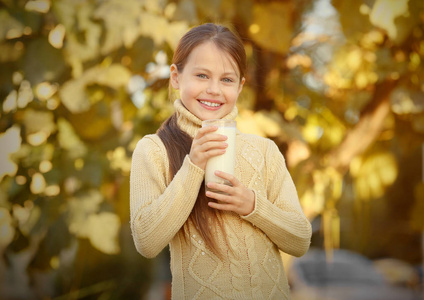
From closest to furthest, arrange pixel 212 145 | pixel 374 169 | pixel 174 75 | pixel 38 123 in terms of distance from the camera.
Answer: pixel 212 145
pixel 174 75
pixel 38 123
pixel 374 169

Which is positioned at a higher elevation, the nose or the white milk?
the nose

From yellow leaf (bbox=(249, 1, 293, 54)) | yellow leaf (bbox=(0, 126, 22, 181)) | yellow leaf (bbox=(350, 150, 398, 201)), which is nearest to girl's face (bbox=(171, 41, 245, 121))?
yellow leaf (bbox=(249, 1, 293, 54))

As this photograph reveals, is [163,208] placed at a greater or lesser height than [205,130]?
lesser

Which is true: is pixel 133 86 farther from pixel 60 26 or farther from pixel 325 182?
pixel 325 182

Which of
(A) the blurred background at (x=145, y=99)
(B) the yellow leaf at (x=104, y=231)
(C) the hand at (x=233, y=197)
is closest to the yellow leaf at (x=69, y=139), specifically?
(A) the blurred background at (x=145, y=99)

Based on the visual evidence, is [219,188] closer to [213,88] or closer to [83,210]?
[213,88]

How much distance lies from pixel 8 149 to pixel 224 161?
1545 mm

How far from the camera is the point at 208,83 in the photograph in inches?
51.3

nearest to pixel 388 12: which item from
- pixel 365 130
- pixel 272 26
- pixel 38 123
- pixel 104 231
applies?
pixel 272 26

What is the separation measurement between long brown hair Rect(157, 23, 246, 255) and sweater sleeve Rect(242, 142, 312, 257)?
11 cm

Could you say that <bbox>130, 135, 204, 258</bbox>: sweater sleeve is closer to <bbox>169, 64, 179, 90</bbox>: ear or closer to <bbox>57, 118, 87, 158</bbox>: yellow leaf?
<bbox>169, 64, 179, 90</bbox>: ear

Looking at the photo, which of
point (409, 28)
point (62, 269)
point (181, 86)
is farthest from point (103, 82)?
point (62, 269)

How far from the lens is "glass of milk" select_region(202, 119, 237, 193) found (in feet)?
3.79

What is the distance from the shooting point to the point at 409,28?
2.00 metres
